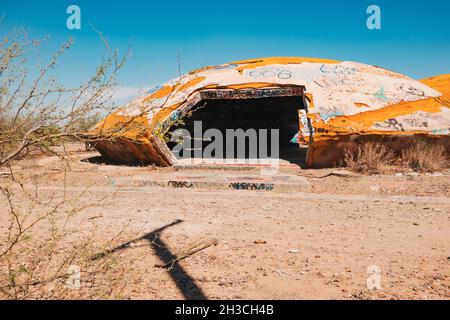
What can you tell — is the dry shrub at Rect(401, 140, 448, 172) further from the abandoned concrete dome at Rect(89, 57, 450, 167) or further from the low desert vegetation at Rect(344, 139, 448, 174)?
the abandoned concrete dome at Rect(89, 57, 450, 167)

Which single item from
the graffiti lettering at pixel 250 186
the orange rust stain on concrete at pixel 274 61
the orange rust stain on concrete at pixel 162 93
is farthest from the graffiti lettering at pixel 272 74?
the graffiti lettering at pixel 250 186

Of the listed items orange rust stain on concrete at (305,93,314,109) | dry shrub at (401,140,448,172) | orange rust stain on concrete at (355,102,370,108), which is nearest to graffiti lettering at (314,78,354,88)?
orange rust stain on concrete at (305,93,314,109)

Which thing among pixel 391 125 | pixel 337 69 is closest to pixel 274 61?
pixel 337 69

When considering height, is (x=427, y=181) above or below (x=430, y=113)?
below

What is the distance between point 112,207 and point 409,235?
4.48 m

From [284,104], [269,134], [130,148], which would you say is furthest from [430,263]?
[269,134]

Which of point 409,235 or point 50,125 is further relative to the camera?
point 409,235

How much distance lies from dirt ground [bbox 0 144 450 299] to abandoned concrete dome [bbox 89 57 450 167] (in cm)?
184

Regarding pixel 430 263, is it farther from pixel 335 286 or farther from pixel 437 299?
pixel 335 286

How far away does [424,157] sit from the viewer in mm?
9469

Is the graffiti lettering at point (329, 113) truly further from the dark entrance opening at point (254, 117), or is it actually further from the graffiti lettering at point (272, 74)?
the dark entrance opening at point (254, 117)

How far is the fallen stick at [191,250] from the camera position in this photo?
12.4 ft

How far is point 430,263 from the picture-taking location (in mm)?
3801

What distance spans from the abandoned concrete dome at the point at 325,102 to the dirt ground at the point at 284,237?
1.84m
